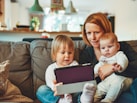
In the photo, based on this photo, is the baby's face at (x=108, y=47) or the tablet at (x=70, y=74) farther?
the baby's face at (x=108, y=47)

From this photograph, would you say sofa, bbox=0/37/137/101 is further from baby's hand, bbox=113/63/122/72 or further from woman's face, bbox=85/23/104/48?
baby's hand, bbox=113/63/122/72

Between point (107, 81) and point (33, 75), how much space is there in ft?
2.10

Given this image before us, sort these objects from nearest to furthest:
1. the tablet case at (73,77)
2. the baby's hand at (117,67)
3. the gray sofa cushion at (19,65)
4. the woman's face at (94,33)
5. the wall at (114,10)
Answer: the tablet case at (73,77), the baby's hand at (117,67), the woman's face at (94,33), the gray sofa cushion at (19,65), the wall at (114,10)

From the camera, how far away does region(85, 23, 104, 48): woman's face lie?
1703 millimetres

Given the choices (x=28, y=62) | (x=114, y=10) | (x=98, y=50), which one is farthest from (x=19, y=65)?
(x=114, y=10)

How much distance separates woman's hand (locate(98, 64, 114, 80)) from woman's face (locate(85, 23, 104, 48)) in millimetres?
212

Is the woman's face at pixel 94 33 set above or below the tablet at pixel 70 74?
above

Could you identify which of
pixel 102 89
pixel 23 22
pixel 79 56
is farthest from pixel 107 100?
pixel 23 22

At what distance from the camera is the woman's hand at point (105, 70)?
155 centimetres

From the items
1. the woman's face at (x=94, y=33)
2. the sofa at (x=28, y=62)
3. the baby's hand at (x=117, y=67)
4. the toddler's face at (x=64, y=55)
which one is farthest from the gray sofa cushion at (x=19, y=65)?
the baby's hand at (x=117, y=67)

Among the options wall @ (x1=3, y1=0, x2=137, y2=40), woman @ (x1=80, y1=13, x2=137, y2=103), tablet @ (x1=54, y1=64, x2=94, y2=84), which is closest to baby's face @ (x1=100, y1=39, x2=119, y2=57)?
woman @ (x1=80, y1=13, x2=137, y2=103)

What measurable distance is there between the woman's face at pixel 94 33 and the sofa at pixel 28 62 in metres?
0.18

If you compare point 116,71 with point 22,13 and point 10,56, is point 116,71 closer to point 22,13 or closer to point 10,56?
point 10,56

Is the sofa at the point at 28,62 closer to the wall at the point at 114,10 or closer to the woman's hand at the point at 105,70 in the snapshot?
the woman's hand at the point at 105,70
